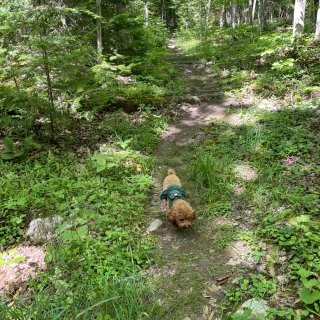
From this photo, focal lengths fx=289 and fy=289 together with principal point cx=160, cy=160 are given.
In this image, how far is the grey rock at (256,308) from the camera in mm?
2951

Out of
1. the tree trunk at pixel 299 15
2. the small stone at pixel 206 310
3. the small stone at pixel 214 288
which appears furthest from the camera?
the tree trunk at pixel 299 15

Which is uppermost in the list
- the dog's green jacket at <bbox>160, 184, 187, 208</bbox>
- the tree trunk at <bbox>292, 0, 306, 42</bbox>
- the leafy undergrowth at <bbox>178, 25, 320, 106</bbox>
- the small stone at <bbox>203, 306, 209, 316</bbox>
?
the tree trunk at <bbox>292, 0, 306, 42</bbox>

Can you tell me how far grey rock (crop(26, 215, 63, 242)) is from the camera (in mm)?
4328

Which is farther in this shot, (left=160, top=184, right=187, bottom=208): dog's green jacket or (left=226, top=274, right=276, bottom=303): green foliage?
(left=160, top=184, right=187, bottom=208): dog's green jacket

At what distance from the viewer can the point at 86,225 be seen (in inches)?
156

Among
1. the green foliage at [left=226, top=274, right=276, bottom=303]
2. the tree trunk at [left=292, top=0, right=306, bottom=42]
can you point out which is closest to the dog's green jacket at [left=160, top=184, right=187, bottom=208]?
the green foliage at [left=226, top=274, right=276, bottom=303]

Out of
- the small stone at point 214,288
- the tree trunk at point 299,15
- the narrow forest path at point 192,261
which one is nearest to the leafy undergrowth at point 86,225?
the narrow forest path at point 192,261

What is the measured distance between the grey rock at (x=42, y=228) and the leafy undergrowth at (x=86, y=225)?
0.12 metres

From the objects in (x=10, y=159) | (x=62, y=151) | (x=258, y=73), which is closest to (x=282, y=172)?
(x=62, y=151)

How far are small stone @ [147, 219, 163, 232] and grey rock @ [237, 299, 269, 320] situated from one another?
185 centimetres

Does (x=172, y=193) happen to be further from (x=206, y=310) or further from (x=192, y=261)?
(x=206, y=310)

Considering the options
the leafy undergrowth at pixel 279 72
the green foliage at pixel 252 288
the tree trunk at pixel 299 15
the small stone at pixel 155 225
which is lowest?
the small stone at pixel 155 225

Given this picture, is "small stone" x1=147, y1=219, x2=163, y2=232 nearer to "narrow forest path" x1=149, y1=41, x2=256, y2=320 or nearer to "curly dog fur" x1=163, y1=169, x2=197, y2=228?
"narrow forest path" x1=149, y1=41, x2=256, y2=320

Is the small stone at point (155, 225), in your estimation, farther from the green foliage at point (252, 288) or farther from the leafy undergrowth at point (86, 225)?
the green foliage at point (252, 288)
